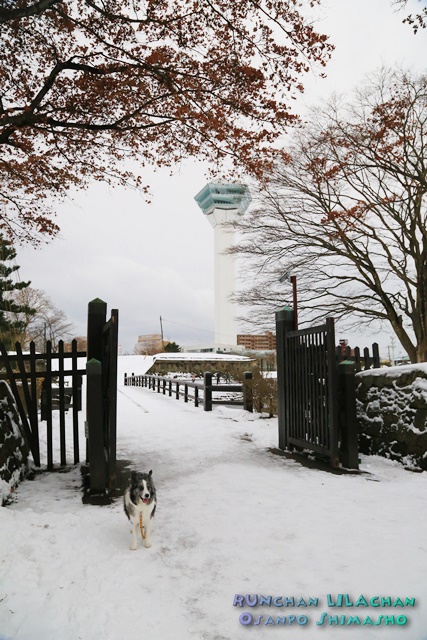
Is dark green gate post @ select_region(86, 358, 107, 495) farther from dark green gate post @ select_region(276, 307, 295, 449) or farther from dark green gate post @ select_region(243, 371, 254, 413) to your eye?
dark green gate post @ select_region(243, 371, 254, 413)

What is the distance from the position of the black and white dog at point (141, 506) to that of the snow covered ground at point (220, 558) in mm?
128

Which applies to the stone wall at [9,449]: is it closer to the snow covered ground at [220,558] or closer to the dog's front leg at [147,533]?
the snow covered ground at [220,558]

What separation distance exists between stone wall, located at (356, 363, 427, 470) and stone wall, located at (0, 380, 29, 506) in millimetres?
5211

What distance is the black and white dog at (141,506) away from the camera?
3381mm

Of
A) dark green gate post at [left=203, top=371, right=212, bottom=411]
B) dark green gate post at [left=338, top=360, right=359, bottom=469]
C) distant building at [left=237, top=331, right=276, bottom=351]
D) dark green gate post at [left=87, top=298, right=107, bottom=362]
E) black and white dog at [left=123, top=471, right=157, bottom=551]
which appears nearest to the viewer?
black and white dog at [left=123, top=471, right=157, bottom=551]

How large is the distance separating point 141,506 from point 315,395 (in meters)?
3.77

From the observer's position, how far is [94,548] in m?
3.38

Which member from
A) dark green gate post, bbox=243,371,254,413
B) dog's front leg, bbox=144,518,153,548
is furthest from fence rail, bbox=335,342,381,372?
dog's front leg, bbox=144,518,153,548

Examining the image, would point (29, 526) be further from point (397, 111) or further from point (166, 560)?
point (397, 111)

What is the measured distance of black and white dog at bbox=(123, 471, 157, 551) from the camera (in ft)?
11.1

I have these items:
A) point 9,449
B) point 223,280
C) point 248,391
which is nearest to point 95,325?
point 9,449

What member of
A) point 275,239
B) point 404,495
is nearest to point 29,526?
point 404,495

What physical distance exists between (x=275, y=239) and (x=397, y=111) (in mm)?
4990

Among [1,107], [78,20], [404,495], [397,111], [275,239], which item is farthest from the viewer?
[275,239]
